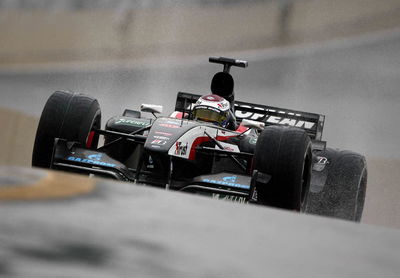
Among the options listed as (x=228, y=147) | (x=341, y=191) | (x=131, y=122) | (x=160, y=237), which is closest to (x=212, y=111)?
(x=228, y=147)

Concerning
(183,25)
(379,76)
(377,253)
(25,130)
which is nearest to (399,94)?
(379,76)

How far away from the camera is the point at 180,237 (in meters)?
1.10

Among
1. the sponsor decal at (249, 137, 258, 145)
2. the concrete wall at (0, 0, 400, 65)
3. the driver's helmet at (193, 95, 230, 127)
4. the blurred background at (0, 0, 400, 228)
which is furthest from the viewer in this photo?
the concrete wall at (0, 0, 400, 65)

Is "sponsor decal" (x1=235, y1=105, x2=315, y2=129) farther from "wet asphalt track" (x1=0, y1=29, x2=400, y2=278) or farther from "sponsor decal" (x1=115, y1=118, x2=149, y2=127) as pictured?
"wet asphalt track" (x1=0, y1=29, x2=400, y2=278)

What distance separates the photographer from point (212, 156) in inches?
265

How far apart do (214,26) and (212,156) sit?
734 centimetres

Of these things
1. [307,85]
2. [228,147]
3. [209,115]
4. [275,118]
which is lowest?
[228,147]

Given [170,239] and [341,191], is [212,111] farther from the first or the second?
[170,239]

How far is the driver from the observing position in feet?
23.5

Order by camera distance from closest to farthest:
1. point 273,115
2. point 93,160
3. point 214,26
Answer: point 93,160 → point 273,115 → point 214,26

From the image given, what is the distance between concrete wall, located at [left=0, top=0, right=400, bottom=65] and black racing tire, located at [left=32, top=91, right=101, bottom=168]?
A: 6292mm

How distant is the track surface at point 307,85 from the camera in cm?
1207

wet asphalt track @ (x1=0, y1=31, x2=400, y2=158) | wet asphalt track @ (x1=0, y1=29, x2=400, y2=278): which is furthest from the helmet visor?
wet asphalt track @ (x1=0, y1=29, x2=400, y2=278)

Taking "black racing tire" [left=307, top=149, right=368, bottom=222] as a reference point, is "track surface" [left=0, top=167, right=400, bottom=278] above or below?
above
